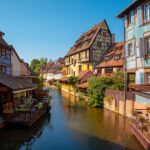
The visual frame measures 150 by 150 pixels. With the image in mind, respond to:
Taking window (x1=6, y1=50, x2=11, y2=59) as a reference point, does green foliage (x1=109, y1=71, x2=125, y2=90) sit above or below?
below

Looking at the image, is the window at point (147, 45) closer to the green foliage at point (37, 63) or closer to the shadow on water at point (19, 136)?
the shadow on water at point (19, 136)

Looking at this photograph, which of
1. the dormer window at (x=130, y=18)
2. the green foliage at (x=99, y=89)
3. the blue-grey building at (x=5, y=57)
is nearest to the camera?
the dormer window at (x=130, y=18)

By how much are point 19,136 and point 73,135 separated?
3.77m

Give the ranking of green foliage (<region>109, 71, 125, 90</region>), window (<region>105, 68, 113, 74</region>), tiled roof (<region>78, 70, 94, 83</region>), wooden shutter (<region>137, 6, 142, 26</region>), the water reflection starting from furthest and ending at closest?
tiled roof (<region>78, 70, 94, 83</region>) < window (<region>105, 68, 113, 74</region>) < green foliage (<region>109, 71, 125, 90</region>) < wooden shutter (<region>137, 6, 142, 26</region>) < the water reflection

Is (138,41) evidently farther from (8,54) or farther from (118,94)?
(8,54)

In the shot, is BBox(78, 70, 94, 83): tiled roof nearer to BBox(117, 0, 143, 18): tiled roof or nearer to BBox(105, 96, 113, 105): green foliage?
BBox(105, 96, 113, 105): green foliage

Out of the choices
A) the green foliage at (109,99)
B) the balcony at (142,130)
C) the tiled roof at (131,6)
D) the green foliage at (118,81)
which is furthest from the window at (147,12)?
the green foliage at (109,99)

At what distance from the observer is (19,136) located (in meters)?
14.9

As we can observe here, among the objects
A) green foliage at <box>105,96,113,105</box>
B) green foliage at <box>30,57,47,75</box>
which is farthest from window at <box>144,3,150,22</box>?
green foliage at <box>30,57,47,75</box>

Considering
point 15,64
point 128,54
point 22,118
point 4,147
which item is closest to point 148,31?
point 128,54

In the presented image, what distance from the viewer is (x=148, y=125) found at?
38.7 feet

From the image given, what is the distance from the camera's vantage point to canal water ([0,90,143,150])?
13078mm

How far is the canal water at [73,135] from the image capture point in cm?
1308

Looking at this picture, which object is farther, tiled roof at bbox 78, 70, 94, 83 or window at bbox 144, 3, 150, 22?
tiled roof at bbox 78, 70, 94, 83
